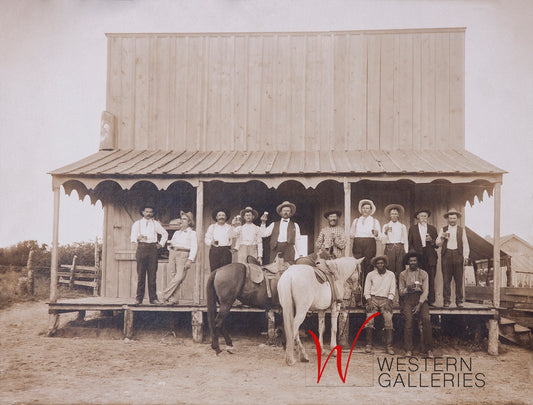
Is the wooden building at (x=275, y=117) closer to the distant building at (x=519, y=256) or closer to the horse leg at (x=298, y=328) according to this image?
the distant building at (x=519, y=256)

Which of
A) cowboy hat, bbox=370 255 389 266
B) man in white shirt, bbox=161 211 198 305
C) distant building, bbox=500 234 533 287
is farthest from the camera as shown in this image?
distant building, bbox=500 234 533 287

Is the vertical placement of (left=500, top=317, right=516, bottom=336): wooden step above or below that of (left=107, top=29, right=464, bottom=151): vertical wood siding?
below

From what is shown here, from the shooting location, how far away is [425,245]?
9.82 meters

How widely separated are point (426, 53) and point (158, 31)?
→ 19.9ft

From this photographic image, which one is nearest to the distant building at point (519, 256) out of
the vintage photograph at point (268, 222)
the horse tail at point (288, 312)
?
the vintage photograph at point (268, 222)

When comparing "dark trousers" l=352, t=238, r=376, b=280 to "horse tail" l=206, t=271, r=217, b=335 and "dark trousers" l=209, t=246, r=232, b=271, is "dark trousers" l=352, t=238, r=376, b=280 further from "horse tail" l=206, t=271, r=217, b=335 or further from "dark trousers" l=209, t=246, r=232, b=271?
"horse tail" l=206, t=271, r=217, b=335

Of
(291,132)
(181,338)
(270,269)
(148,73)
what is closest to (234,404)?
(270,269)

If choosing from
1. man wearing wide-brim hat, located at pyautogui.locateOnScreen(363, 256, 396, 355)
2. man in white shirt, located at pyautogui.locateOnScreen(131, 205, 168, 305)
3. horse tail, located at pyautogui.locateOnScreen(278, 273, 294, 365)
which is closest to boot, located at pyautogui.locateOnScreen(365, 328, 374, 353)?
man wearing wide-brim hat, located at pyautogui.locateOnScreen(363, 256, 396, 355)

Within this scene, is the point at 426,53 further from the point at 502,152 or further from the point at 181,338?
the point at 181,338

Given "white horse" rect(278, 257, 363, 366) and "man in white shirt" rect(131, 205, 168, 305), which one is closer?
"white horse" rect(278, 257, 363, 366)

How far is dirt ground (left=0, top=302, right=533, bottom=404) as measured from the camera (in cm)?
690

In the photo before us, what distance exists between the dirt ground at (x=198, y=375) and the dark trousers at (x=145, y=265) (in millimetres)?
845

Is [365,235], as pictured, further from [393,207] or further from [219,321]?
[219,321]

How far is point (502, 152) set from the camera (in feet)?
30.3
